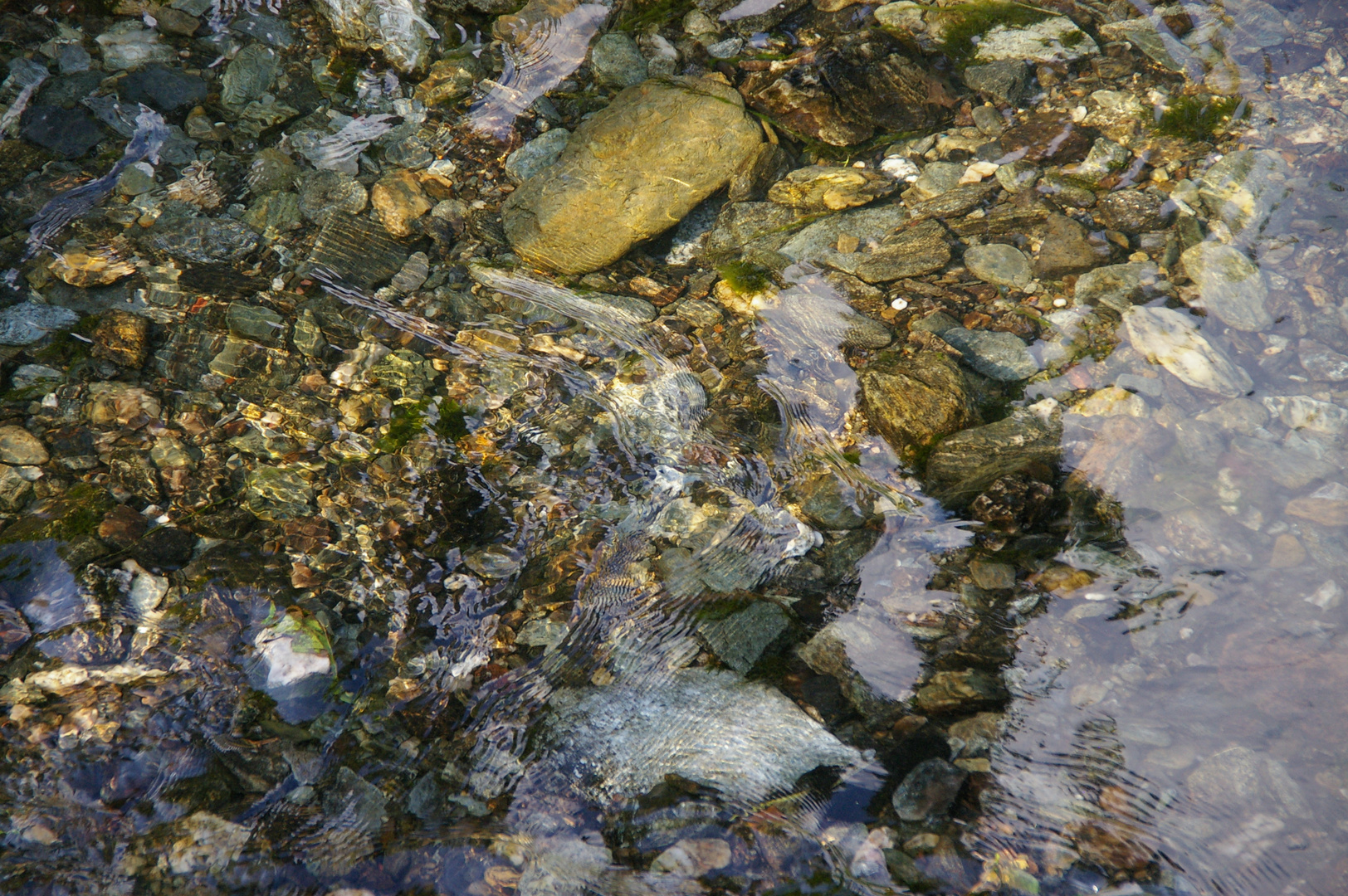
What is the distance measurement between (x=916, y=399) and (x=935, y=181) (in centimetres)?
118

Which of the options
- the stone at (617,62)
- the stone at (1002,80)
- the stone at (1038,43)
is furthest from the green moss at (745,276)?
the stone at (1038,43)

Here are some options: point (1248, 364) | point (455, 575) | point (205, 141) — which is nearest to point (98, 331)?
point (205, 141)

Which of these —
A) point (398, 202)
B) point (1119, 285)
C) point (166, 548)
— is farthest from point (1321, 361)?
point (166, 548)

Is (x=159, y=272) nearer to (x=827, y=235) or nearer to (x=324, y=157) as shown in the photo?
(x=324, y=157)

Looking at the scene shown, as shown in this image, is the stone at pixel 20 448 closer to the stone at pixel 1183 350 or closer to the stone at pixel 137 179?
the stone at pixel 137 179

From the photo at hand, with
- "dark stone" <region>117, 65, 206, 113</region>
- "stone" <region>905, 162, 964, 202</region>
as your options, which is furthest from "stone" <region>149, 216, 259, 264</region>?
"stone" <region>905, 162, 964, 202</region>

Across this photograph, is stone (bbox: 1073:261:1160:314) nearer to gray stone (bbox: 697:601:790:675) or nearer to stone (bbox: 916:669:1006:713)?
stone (bbox: 916:669:1006:713)

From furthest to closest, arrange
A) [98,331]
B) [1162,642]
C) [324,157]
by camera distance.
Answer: [324,157] < [98,331] < [1162,642]

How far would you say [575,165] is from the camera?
3.33 metres

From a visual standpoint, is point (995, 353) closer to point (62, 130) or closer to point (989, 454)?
point (989, 454)

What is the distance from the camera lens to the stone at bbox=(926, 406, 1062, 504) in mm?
2553

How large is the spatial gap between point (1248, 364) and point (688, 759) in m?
2.47

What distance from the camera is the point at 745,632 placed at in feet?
8.25

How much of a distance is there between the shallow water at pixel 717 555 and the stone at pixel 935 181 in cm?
10
